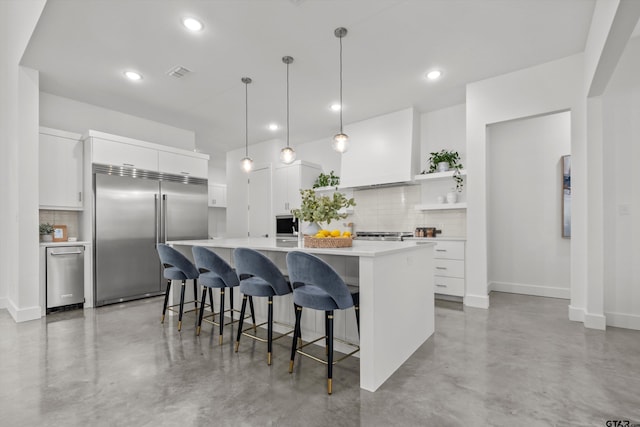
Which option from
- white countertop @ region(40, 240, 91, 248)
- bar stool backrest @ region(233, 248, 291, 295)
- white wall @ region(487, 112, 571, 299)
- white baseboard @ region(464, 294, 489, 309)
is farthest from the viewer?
white wall @ region(487, 112, 571, 299)

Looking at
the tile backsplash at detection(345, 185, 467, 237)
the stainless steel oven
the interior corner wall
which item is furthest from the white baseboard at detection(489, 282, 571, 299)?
the stainless steel oven

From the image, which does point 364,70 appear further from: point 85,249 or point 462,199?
point 85,249

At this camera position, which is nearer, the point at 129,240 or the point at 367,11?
the point at 367,11

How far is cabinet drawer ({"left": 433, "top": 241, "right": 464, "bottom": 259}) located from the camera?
4258 mm

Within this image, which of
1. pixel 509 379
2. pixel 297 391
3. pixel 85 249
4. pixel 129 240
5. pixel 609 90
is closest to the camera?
pixel 297 391

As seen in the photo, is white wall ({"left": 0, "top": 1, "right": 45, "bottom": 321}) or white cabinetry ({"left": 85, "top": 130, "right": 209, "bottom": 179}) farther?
white cabinetry ({"left": 85, "top": 130, "right": 209, "bottom": 179})

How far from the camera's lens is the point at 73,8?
2.74 metres

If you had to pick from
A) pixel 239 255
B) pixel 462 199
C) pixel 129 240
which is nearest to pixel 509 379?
pixel 239 255

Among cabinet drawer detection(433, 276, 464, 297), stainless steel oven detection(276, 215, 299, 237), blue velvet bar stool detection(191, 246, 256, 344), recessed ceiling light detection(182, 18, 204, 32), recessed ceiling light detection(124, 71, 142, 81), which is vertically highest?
recessed ceiling light detection(182, 18, 204, 32)

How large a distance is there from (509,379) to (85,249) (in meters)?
4.94

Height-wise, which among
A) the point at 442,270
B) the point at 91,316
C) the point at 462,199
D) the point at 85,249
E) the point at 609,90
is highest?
the point at 609,90

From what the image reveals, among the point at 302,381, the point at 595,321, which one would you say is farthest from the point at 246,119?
the point at 595,321

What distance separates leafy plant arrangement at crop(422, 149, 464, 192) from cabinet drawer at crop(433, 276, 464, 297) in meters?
1.40

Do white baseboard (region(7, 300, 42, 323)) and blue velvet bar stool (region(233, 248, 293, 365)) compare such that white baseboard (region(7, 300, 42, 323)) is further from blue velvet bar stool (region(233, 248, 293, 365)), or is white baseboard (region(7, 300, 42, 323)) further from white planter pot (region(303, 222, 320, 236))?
white planter pot (region(303, 222, 320, 236))
